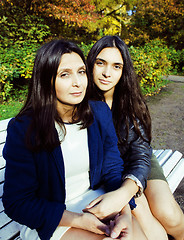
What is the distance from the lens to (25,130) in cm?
143

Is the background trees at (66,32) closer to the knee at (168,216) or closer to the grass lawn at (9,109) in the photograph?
the grass lawn at (9,109)

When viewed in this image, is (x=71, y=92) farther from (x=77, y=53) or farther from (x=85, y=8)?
(x=85, y=8)

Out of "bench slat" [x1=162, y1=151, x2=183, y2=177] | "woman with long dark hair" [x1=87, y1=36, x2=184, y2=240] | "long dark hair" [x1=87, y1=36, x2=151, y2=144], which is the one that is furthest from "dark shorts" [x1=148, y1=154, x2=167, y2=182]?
"bench slat" [x1=162, y1=151, x2=183, y2=177]

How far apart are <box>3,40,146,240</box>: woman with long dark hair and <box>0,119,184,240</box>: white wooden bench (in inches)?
9.1

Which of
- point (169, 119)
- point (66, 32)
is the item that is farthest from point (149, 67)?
point (66, 32)

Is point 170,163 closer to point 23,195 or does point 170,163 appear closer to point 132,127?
point 132,127

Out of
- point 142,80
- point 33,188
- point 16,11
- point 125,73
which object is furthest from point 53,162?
point 16,11

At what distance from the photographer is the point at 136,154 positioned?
1985 mm

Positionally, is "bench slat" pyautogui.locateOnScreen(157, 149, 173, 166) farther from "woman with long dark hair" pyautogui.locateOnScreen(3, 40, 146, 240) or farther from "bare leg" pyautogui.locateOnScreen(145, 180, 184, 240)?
"woman with long dark hair" pyautogui.locateOnScreen(3, 40, 146, 240)

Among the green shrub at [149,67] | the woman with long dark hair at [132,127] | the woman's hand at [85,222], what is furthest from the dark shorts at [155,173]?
the green shrub at [149,67]

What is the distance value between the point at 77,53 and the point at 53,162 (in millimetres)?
743

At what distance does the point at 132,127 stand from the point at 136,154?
237mm

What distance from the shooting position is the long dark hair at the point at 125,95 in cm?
211

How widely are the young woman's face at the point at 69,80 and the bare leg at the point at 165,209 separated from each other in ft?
3.35
